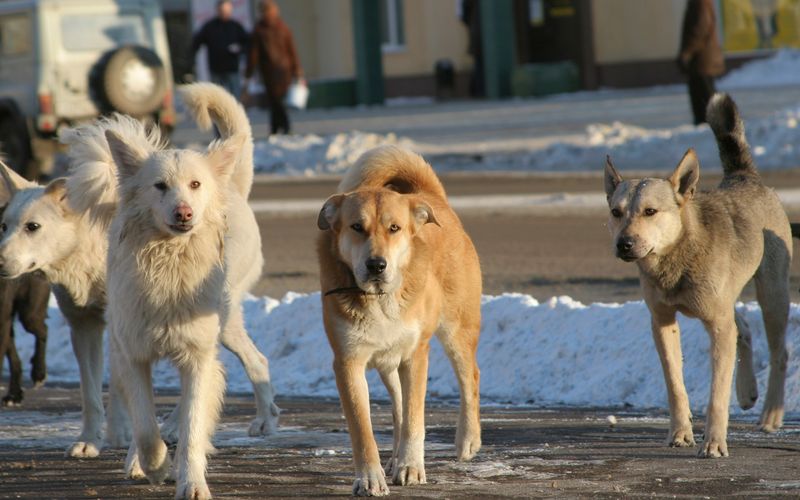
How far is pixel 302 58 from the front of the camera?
37969mm

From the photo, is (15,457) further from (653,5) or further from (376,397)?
(653,5)

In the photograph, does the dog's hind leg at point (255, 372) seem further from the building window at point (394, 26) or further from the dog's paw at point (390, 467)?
the building window at point (394, 26)

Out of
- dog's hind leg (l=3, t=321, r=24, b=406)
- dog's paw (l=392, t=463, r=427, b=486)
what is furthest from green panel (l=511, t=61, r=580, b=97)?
dog's paw (l=392, t=463, r=427, b=486)

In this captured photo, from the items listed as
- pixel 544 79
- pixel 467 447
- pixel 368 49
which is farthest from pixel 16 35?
pixel 467 447

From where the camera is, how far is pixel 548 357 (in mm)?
9359

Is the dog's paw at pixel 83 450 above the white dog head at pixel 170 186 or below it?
below

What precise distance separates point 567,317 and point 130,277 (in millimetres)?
3818

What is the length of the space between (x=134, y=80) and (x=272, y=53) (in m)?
2.69

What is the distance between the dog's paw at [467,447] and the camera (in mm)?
7082

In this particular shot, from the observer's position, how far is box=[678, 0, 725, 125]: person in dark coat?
21250 mm

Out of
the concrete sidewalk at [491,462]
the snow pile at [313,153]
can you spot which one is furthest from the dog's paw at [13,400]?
the snow pile at [313,153]

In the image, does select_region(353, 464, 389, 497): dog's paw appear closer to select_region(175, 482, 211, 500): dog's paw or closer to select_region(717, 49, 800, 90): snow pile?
select_region(175, 482, 211, 500): dog's paw

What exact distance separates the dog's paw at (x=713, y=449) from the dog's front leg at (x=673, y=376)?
21 cm

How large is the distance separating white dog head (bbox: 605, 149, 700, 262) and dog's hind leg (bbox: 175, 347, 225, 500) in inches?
81.6
